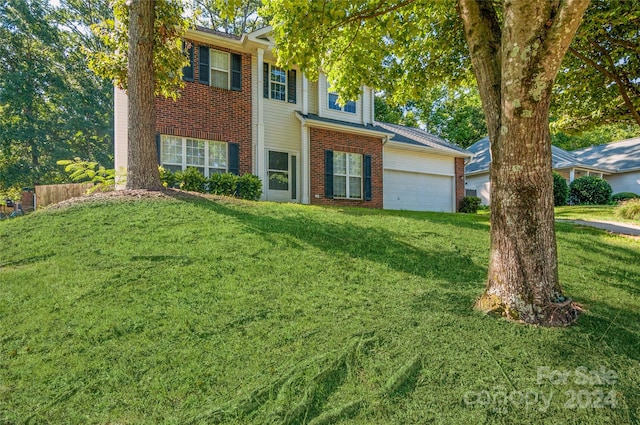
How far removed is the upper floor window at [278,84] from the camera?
11727mm

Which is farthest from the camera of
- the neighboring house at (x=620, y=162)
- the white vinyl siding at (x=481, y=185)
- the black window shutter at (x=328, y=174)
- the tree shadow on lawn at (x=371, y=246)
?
the neighboring house at (x=620, y=162)

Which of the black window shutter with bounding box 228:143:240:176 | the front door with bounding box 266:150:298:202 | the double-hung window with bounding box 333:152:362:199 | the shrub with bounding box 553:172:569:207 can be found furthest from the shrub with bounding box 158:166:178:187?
the shrub with bounding box 553:172:569:207

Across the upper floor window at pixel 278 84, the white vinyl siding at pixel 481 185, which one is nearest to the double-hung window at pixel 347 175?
the upper floor window at pixel 278 84

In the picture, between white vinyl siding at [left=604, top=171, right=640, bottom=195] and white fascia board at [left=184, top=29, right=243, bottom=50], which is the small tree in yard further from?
white vinyl siding at [left=604, top=171, right=640, bottom=195]

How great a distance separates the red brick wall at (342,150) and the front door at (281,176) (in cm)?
67

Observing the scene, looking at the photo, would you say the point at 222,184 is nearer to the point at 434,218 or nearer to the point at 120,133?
the point at 120,133

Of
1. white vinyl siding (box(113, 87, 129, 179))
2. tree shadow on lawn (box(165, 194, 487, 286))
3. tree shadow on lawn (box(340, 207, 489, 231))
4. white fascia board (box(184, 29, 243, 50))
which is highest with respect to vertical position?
white fascia board (box(184, 29, 243, 50))

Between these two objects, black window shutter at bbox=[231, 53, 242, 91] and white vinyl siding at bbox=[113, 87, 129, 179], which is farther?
black window shutter at bbox=[231, 53, 242, 91]

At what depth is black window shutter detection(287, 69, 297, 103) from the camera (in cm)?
1214

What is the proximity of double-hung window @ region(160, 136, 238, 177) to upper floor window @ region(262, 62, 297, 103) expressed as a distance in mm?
2419

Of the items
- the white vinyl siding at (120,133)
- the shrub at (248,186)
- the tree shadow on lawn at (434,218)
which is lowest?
the tree shadow on lawn at (434,218)

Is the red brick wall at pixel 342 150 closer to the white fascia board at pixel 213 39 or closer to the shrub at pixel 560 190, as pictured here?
the white fascia board at pixel 213 39

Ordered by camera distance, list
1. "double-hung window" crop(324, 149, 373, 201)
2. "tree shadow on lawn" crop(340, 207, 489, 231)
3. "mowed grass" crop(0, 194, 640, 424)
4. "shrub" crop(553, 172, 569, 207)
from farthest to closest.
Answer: "shrub" crop(553, 172, 569, 207)
"double-hung window" crop(324, 149, 373, 201)
"tree shadow on lawn" crop(340, 207, 489, 231)
"mowed grass" crop(0, 194, 640, 424)

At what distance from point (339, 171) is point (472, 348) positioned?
10.2 metres
